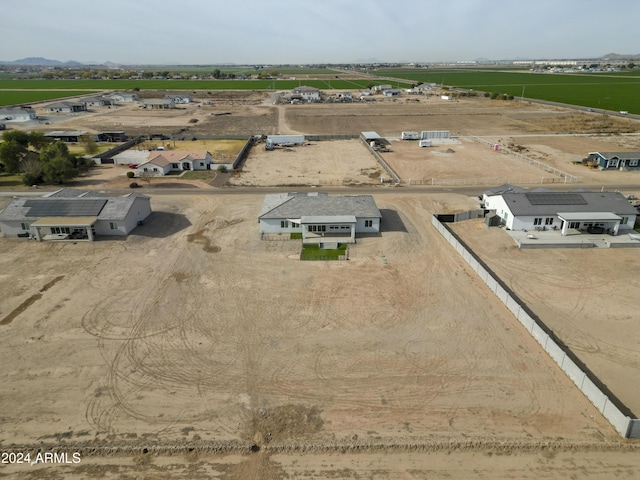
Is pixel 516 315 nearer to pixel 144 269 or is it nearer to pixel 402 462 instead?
→ pixel 402 462

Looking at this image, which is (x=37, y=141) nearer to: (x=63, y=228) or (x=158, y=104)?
(x=63, y=228)

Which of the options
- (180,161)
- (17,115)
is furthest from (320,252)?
(17,115)

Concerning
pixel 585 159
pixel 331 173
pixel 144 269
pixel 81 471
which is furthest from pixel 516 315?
pixel 585 159

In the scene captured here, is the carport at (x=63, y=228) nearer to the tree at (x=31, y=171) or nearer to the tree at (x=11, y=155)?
the tree at (x=31, y=171)

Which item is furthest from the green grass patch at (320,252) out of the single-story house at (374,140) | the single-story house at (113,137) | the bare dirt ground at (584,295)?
the single-story house at (113,137)

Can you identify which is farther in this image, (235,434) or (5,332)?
(5,332)

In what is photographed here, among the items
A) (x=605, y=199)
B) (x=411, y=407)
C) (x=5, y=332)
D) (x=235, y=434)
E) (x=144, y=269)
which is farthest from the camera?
(x=605, y=199)

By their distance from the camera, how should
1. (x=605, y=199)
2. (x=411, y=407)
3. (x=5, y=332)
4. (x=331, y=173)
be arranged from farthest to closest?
(x=331, y=173)
(x=605, y=199)
(x=5, y=332)
(x=411, y=407)
